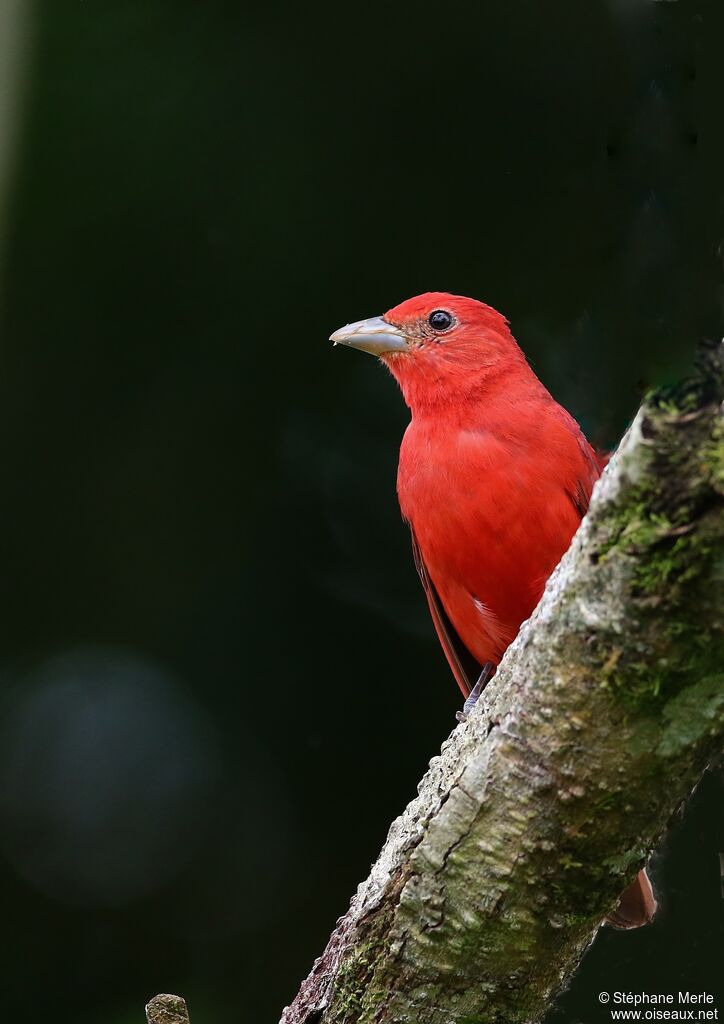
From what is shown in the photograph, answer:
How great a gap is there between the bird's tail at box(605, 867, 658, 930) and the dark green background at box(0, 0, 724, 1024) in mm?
734

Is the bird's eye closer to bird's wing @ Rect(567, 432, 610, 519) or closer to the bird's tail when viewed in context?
bird's wing @ Rect(567, 432, 610, 519)

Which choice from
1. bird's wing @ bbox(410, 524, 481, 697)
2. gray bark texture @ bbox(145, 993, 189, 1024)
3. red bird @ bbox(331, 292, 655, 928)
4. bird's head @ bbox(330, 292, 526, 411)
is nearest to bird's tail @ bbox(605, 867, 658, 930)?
red bird @ bbox(331, 292, 655, 928)

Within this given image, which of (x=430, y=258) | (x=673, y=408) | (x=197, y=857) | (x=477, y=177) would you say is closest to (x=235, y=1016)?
(x=197, y=857)

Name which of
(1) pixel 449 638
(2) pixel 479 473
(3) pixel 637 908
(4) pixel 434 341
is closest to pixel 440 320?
(4) pixel 434 341

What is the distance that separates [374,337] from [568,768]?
2.34 metres

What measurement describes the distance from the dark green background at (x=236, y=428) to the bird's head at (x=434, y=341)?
31 centimetres

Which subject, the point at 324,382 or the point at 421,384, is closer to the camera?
the point at 421,384

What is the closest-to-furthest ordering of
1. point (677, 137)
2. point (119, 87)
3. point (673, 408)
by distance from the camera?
point (673, 408)
point (677, 137)
point (119, 87)

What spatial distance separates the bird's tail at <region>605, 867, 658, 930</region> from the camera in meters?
3.28

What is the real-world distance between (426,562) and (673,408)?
7.36ft

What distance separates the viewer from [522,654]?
1.98 m

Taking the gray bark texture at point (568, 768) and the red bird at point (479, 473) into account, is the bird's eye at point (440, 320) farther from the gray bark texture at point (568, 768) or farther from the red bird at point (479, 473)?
the gray bark texture at point (568, 768)

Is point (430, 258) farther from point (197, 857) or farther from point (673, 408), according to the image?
point (673, 408)

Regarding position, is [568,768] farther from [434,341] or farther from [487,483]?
[434,341]
